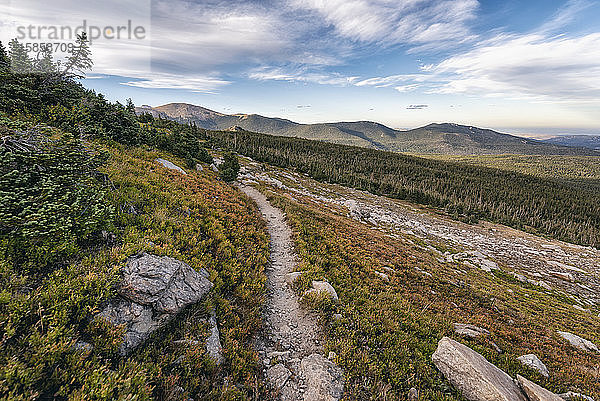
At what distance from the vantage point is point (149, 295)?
5391 mm

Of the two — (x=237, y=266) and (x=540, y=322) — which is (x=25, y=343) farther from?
(x=540, y=322)

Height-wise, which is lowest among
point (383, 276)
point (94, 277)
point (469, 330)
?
point (469, 330)

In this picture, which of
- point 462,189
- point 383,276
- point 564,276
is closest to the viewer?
point 383,276

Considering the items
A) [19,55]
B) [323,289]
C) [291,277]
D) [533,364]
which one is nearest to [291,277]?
[291,277]

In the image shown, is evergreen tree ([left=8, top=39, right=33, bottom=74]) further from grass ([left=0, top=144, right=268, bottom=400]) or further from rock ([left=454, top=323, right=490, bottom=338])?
rock ([left=454, top=323, right=490, bottom=338])

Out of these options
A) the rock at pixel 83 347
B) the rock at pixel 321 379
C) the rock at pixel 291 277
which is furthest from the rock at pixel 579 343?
the rock at pixel 83 347

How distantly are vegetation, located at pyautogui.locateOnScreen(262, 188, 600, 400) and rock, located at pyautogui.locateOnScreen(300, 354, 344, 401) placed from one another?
0.82 feet

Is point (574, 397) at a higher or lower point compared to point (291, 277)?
lower

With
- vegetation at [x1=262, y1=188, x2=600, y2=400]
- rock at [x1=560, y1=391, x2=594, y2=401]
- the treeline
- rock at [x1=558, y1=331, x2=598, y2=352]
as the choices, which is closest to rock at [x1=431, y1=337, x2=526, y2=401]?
vegetation at [x1=262, y1=188, x2=600, y2=400]

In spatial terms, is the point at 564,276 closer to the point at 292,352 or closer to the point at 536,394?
the point at 536,394

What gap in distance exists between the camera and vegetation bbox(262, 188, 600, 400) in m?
6.18

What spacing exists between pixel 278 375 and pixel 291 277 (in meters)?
4.44

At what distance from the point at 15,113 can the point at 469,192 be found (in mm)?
92521

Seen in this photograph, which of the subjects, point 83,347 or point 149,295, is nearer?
point 83,347
